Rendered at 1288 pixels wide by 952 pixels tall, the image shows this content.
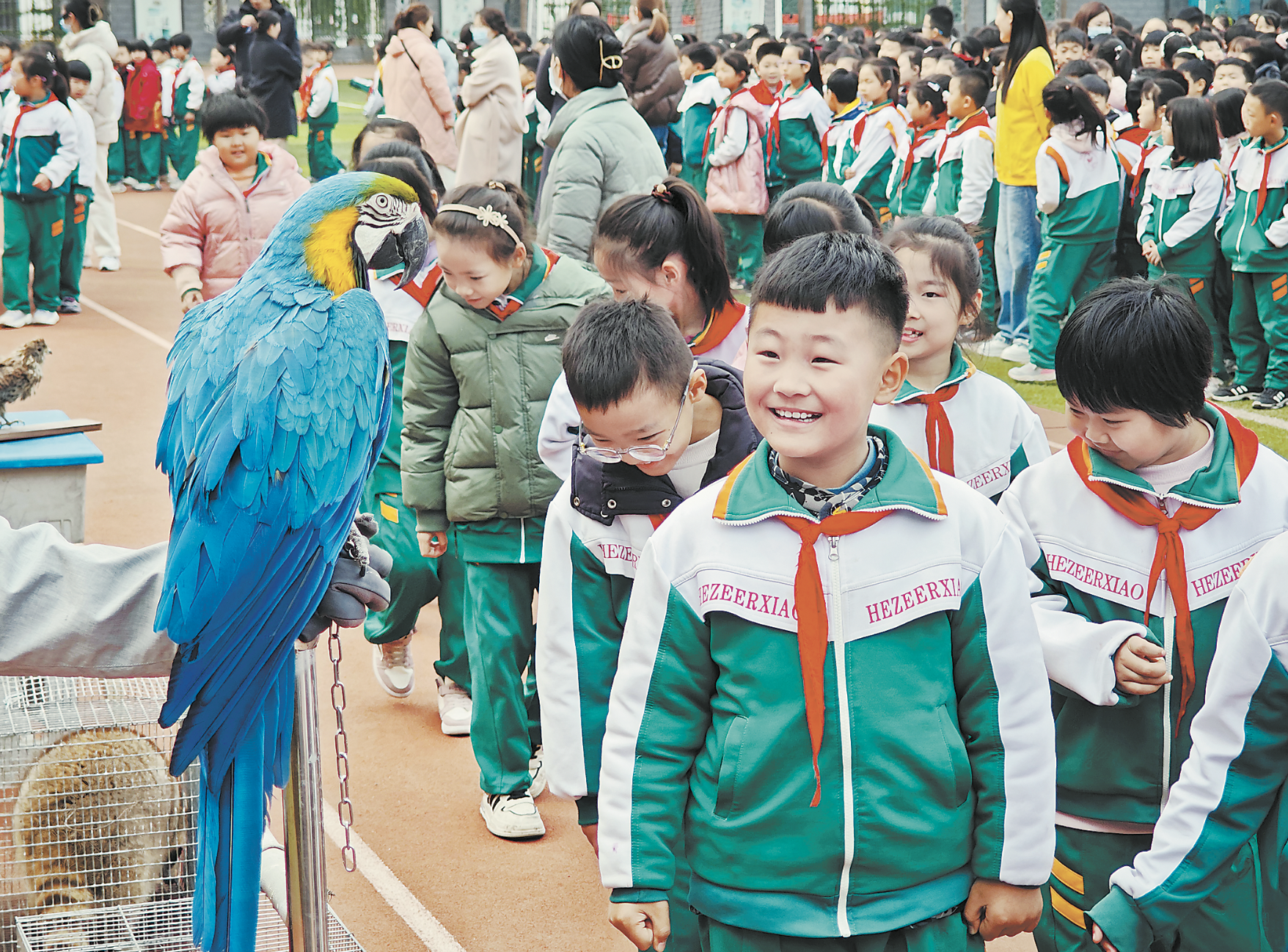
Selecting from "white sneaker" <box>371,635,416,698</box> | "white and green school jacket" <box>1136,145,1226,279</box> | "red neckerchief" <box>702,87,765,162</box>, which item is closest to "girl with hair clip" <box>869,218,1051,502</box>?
"white sneaker" <box>371,635,416,698</box>

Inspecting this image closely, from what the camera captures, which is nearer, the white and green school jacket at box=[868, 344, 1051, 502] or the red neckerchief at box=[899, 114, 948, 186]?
the white and green school jacket at box=[868, 344, 1051, 502]

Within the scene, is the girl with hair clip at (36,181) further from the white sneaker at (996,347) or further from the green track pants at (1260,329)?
the green track pants at (1260,329)

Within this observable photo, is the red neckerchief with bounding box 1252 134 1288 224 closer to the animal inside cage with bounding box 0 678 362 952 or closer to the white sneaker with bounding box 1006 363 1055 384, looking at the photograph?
the white sneaker with bounding box 1006 363 1055 384

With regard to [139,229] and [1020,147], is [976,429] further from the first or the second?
[139,229]

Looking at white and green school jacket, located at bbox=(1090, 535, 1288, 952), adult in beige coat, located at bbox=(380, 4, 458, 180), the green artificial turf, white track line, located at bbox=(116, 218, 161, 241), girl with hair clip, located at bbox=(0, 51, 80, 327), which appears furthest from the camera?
the green artificial turf

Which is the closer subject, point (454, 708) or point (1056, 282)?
point (454, 708)

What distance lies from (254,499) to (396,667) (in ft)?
7.88

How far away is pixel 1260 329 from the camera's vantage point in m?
7.03

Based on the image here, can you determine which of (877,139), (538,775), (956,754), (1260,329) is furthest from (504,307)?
(877,139)

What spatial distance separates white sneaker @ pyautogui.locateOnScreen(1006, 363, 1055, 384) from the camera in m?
7.71

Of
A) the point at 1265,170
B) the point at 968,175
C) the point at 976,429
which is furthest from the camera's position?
the point at 968,175

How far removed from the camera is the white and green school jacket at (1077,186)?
7.26 metres

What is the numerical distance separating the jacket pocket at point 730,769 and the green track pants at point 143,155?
18.2 meters

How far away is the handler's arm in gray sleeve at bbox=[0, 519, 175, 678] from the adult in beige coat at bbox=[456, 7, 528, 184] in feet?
16.8
